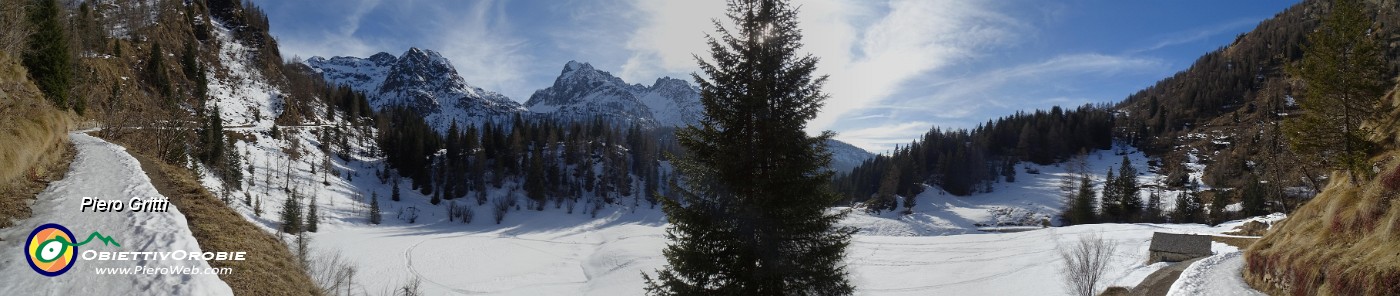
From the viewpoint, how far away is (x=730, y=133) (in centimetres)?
1125

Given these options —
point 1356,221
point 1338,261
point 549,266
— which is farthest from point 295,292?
point 549,266

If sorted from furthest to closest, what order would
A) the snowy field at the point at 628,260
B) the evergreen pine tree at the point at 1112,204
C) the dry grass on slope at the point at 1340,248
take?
1. the evergreen pine tree at the point at 1112,204
2. the snowy field at the point at 628,260
3. the dry grass on slope at the point at 1340,248

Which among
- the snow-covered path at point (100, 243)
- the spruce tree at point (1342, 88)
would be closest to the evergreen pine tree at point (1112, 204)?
the spruce tree at point (1342, 88)

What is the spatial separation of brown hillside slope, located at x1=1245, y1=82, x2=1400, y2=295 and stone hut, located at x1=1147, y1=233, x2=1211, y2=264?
1803 cm

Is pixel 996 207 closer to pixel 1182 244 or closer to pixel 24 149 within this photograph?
pixel 1182 244

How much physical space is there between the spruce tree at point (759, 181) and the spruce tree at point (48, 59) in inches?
1514

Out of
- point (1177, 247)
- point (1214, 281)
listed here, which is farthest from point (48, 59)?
point (1177, 247)

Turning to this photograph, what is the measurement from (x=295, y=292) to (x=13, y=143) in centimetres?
787

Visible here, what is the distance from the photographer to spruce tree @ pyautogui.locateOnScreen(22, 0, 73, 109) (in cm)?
2919

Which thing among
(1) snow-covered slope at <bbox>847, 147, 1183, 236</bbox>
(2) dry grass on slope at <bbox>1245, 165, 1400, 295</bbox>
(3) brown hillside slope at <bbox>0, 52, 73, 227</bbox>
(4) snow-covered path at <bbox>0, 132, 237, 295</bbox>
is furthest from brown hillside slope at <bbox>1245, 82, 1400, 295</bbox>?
(1) snow-covered slope at <bbox>847, 147, 1183, 236</bbox>

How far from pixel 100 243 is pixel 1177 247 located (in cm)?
4966

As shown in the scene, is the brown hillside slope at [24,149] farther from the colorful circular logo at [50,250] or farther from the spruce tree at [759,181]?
the spruce tree at [759,181]

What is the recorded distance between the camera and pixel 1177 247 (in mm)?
35375

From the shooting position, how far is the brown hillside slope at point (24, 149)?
10.1 m
